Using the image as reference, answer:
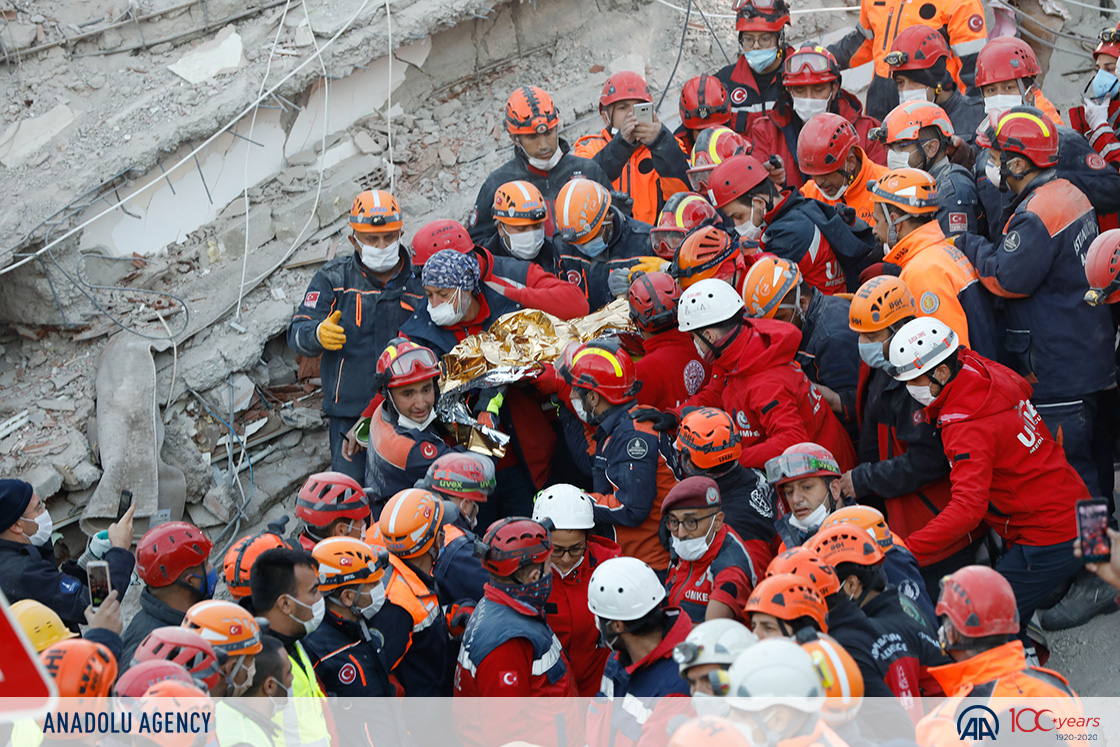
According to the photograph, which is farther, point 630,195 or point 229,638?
point 630,195

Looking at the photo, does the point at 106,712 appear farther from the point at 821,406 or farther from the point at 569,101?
the point at 569,101

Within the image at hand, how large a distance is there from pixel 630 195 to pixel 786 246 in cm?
193

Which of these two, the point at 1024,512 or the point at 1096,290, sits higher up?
the point at 1096,290

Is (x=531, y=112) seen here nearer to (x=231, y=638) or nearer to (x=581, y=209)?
(x=581, y=209)

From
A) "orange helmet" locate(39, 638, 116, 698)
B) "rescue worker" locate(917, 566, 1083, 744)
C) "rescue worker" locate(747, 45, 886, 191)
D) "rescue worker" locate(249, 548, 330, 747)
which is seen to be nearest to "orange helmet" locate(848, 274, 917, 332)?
"rescue worker" locate(917, 566, 1083, 744)

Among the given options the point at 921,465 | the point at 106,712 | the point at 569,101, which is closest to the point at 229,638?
the point at 106,712

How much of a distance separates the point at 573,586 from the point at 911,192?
3.11 metres

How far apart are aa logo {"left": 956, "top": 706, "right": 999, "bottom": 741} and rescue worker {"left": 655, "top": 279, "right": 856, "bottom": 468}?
2219 mm

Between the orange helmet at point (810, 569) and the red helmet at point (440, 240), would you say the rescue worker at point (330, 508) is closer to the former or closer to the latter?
the red helmet at point (440, 240)

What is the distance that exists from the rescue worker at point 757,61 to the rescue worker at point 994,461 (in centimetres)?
Result: 395

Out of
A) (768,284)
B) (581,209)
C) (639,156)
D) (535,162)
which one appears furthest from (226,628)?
→ (639,156)

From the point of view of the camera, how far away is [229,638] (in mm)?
3730

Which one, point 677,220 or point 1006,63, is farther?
point 1006,63

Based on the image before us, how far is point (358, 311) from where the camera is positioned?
23.5 feet
